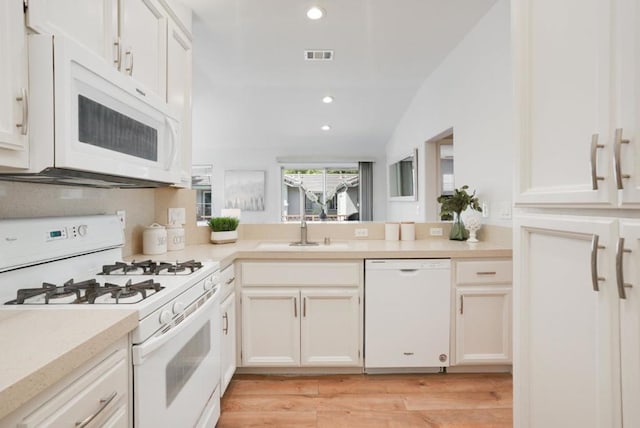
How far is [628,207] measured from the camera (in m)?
0.76

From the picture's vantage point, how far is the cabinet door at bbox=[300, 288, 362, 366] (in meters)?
2.16

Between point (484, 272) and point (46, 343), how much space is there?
7.11ft

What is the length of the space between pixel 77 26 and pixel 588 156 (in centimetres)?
162

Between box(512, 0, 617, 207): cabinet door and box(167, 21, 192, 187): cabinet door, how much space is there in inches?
66.3

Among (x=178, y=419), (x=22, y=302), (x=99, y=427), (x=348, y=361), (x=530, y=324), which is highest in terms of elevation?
(x=22, y=302)

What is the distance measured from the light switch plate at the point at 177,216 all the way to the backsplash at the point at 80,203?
11 cm

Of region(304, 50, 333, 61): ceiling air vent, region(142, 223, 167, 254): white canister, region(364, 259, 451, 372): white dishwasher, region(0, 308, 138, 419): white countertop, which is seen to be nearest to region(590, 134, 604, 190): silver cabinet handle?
region(0, 308, 138, 419): white countertop

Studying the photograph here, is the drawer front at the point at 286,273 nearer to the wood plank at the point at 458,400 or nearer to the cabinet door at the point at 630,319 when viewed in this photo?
the wood plank at the point at 458,400

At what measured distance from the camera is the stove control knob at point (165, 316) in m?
1.08

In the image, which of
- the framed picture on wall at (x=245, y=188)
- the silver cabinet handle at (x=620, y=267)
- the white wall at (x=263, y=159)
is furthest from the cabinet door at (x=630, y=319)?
the framed picture on wall at (x=245, y=188)

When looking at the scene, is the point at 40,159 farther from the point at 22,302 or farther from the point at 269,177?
the point at 269,177

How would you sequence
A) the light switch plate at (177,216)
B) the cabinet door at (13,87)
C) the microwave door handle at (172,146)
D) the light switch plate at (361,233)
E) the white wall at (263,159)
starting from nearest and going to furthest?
1. the cabinet door at (13,87)
2. the microwave door handle at (172,146)
3. the light switch plate at (177,216)
4. the light switch plate at (361,233)
5. the white wall at (263,159)

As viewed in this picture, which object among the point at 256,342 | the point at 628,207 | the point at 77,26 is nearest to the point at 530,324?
the point at 628,207

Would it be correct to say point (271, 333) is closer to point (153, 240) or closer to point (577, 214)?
point (153, 240)
